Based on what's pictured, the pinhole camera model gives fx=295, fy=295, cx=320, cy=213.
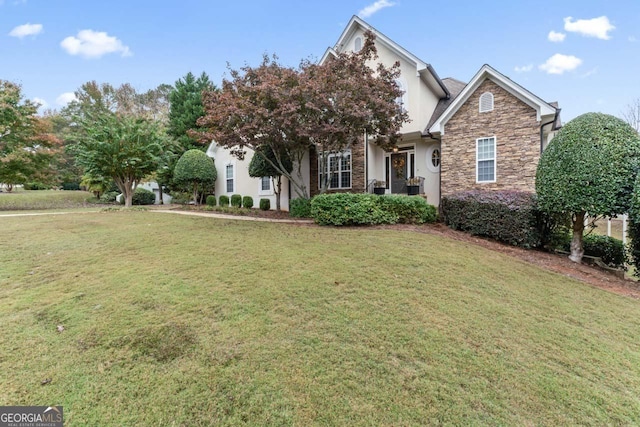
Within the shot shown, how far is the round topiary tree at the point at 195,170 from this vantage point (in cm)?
1906

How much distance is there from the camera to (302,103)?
385 inches

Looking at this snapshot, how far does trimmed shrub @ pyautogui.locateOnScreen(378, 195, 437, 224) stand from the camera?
1070 cm

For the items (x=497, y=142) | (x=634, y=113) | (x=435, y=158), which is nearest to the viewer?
(x=497, y=142)

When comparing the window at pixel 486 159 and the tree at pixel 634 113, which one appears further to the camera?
the tree at pixel 634 113

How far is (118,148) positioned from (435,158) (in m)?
15.7

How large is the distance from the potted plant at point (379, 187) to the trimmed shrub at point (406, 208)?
3.12 meters

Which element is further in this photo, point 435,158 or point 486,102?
point 435,158

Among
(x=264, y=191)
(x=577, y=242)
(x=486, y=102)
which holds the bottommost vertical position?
(x=577, y=242)

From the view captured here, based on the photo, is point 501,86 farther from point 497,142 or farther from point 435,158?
point 435,158

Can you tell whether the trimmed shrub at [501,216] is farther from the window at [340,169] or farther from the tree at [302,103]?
the window at [340,169]

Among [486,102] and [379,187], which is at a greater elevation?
[486,102]

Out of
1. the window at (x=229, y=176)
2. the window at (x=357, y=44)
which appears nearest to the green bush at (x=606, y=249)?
the window at (x=357, y=44)

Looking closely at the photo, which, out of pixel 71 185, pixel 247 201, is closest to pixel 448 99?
pixel 247 201

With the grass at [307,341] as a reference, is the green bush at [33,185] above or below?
above
